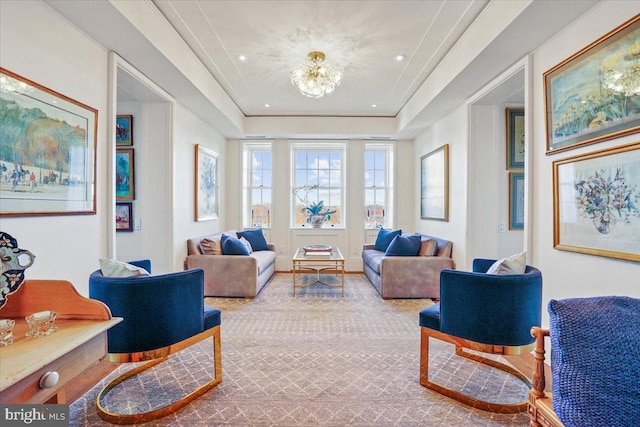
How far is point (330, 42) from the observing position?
322 cm

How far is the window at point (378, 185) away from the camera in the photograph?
6.48 m

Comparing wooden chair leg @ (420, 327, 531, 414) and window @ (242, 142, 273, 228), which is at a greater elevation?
window @ (242, 142, 273, 228)

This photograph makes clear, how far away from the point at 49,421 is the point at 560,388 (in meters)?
2.03

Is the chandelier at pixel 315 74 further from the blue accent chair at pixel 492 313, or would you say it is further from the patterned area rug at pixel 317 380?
the patterned area rug at pixel 317 380

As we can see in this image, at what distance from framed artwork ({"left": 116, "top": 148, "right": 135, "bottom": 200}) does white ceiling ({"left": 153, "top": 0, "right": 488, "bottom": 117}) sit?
1486 mm

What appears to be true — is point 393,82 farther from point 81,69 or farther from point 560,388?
point 560,388

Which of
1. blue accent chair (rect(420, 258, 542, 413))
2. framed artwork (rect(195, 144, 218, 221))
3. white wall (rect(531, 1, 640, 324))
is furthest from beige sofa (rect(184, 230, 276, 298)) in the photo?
white wall (rect(531, 1, 640, 324))

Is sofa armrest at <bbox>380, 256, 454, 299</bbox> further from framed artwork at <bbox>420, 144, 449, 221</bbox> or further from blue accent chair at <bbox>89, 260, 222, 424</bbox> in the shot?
blue accent chair at <bbox>89, 260, 222, 424</bbox>

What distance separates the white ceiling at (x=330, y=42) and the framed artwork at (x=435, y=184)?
680 millimetres

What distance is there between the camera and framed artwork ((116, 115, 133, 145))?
390 centimetres

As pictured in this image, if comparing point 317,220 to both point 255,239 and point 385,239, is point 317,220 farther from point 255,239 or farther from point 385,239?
point 385,239

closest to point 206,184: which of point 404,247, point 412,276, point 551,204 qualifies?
point 404,247

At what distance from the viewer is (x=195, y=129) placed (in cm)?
473

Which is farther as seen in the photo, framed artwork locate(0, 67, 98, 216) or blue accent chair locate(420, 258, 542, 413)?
blue accent chair locate(420, 258, 542, 413)
